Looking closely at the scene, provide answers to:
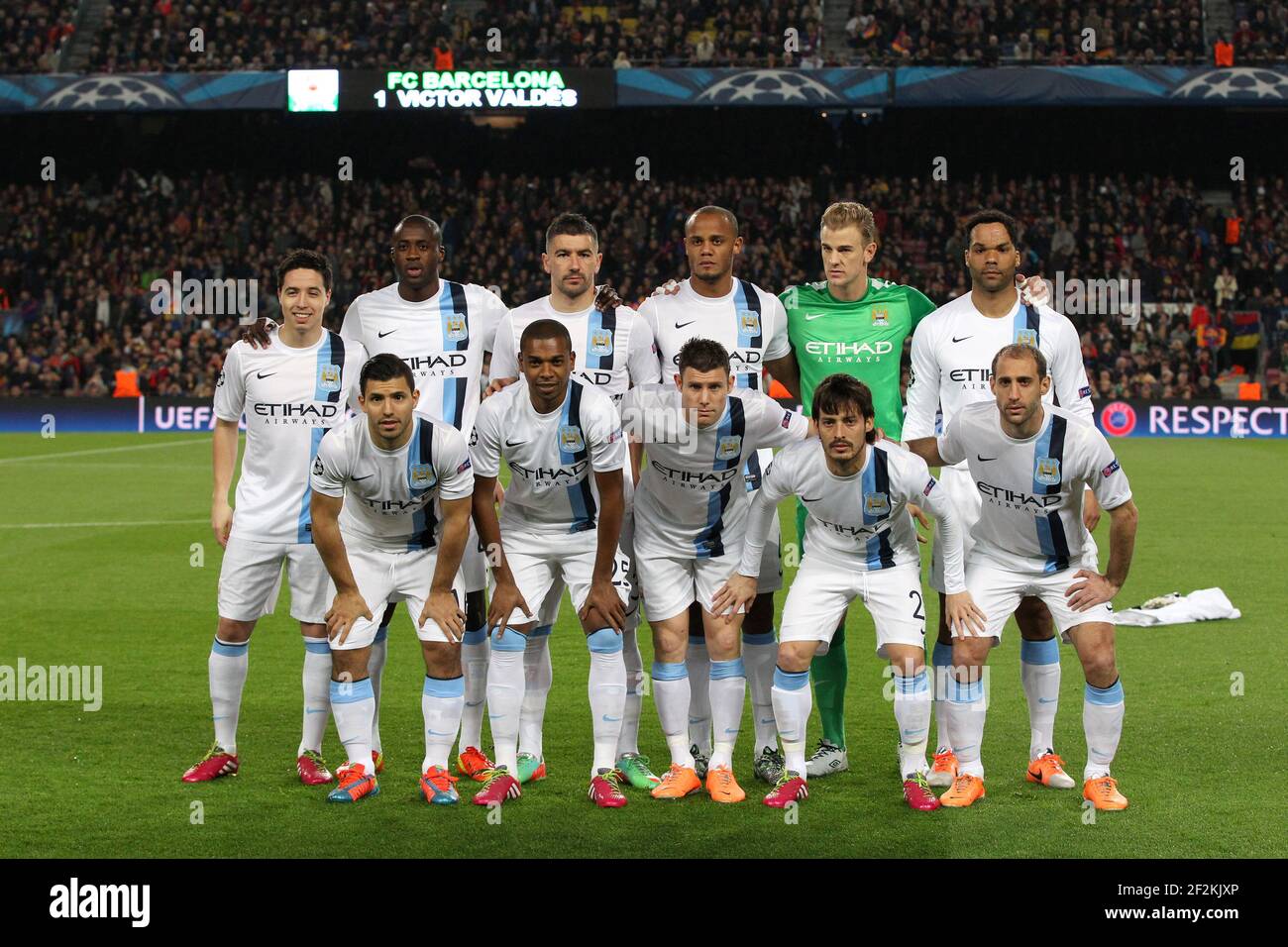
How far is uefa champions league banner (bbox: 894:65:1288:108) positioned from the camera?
1168 inches

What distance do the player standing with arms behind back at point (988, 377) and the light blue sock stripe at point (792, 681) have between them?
0.62m

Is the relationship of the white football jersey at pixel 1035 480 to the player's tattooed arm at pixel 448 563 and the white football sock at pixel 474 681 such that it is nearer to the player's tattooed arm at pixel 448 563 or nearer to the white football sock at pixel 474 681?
the player's tattooed arm at pixel 448 563

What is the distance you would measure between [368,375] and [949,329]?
94.9 inches

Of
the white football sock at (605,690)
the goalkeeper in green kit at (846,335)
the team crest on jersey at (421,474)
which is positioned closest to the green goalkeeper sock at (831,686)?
the goalkeeper in green kit at (846,335)

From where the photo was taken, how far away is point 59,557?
12.5m

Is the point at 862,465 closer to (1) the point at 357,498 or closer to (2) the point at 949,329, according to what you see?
(2) the point at 949,329

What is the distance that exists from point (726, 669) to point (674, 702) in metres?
0.25

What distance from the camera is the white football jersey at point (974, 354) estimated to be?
20.5ft

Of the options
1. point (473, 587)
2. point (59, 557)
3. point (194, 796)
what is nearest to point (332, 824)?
point (194, 796)

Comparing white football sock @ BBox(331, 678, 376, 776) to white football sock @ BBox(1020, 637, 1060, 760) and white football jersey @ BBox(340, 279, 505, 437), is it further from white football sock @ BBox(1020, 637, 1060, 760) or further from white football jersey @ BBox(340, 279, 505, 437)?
white football sock @ BBox(1020, 637, 1060, 760)

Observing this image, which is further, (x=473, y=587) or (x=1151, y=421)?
(x=1151, y=421)

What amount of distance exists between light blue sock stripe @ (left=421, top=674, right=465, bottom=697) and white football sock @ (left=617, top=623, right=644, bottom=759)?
2.30 ft

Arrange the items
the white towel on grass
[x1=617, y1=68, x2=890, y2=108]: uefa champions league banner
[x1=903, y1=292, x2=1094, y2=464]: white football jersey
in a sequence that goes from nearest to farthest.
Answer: [x1=903, y1=292, x2=1094, y2=464]: white football jersey < the white towel on grass < [x1=617, y1=68, x2=890, y2=108]: uefa champions league banner

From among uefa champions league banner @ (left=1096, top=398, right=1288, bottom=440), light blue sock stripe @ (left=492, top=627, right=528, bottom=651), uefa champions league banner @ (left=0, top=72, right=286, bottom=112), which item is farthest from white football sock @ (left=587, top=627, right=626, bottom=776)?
uefa champions league banner @ (left=0, top=72, right=286, bottom=112)
